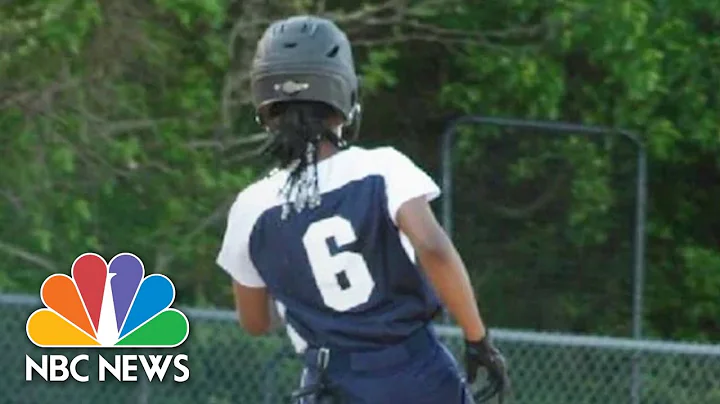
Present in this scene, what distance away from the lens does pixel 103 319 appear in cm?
671

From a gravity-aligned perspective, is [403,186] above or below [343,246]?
above

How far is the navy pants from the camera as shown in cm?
408

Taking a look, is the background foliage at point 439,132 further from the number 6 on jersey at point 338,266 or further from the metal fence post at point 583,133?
the number 6 on jersey at point 338,266

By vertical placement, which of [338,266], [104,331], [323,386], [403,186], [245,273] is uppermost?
A: [403,186]

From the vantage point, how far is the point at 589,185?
8.68m

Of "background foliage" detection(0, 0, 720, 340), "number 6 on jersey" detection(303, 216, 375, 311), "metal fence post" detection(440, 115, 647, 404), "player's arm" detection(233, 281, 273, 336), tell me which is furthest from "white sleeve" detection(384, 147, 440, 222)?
"metal fence post" detection(440, 115, 647, 404)

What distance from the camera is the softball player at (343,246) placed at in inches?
156

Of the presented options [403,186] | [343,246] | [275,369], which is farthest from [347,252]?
[275,369]

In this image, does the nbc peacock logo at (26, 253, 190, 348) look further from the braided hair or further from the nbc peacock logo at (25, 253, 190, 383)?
the braided hair

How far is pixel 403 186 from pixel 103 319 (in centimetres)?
302

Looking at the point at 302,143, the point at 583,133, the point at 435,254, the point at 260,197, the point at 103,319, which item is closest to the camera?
the point at 435,254

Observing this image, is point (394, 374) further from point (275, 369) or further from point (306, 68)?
point (275, 369)

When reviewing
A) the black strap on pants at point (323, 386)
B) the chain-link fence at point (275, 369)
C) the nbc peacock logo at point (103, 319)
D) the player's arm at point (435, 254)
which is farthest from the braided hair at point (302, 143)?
the nbc peacock logo at point (103, 319)

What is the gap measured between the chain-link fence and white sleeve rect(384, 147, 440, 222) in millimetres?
2707
